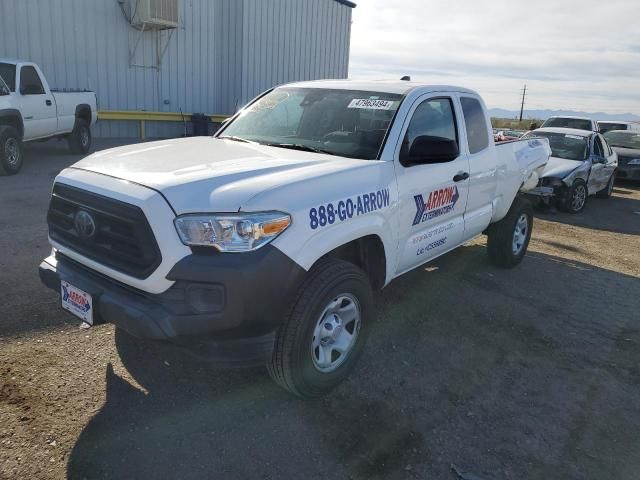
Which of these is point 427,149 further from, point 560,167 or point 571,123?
point 571,123

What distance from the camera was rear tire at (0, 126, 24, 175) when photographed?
9.36 metres

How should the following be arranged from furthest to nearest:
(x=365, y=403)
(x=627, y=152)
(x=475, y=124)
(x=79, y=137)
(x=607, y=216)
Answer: (x=627, y=152) < (x=79, y=137) < (x=607, y=216) < (x=475, y=124) < (x=365, y=403)

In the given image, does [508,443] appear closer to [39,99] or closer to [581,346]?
[581,346]

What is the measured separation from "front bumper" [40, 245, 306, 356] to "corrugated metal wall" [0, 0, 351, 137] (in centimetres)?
1338

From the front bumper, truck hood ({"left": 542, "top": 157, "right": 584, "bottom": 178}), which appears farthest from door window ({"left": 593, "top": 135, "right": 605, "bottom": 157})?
the front bumper

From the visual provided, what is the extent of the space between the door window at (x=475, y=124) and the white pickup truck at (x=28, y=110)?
8.14m

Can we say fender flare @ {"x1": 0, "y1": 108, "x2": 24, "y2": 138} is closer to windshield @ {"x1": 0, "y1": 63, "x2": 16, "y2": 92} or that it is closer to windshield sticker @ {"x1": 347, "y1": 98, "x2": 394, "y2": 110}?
windshield @ {"x1": 0, "y1": 63, "x2": 16, "y2": 92}

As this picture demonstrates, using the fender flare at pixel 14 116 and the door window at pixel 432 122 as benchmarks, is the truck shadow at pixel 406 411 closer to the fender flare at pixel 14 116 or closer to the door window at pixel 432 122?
the door window at pixel 432 122

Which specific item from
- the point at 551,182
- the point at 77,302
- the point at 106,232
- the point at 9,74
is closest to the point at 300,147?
the point at 106,232

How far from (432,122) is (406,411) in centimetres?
230

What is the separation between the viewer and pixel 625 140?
1574 centimetres

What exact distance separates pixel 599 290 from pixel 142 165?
5023 millimetres

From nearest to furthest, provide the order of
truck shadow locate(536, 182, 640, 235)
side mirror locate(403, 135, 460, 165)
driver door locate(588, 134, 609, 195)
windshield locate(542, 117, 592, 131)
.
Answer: side mirror locate(403, 135, 460, 165), truck shadow locate(536, 182, 640, 235), driver door locate(588, 134, 609, 195), windshield locate(542, 117, 592, 131)

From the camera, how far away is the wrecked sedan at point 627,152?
14.8 meters
